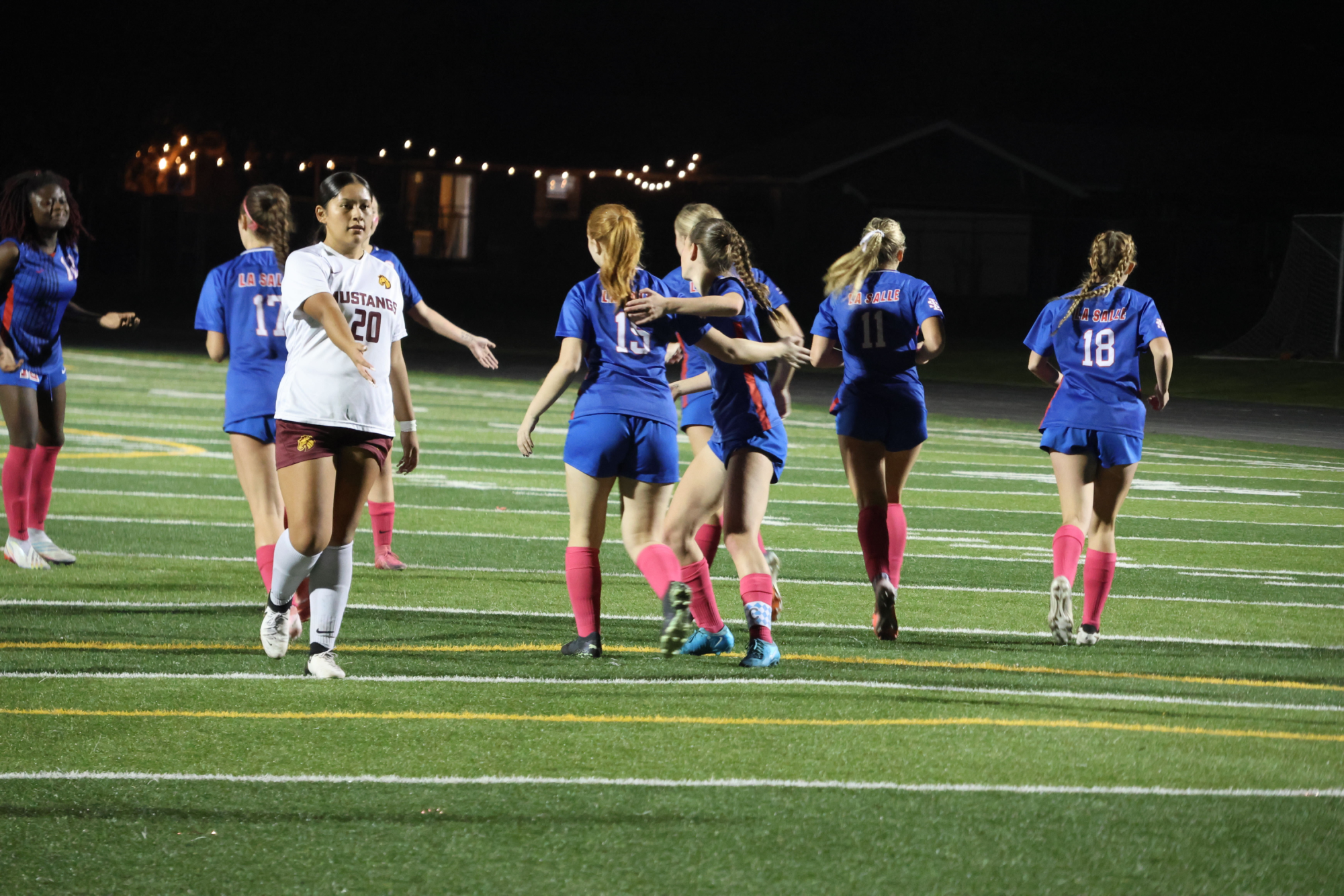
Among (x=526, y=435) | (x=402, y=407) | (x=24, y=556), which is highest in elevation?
(x=402, y=407)

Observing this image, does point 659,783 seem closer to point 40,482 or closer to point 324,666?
point 324,666

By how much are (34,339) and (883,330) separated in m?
4.89

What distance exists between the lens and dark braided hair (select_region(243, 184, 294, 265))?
8.16 meters

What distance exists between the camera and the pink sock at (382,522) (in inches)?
419

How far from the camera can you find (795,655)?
8.01 m

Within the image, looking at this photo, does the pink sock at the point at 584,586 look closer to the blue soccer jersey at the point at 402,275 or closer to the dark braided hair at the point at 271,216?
the blue soccer jersey at the point at 402,275

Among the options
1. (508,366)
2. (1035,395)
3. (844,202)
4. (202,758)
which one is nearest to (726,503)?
(202,758)

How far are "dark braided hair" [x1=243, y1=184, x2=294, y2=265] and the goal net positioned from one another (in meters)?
30.9

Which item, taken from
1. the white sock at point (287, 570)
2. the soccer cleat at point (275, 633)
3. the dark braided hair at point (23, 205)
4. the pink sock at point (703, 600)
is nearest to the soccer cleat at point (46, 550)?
the dark braided hair at point (23, 205)

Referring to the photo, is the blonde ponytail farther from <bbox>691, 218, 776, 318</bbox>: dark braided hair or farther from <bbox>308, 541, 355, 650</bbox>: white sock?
<bbox>308, 541, 355, 650</bbox>: white sock

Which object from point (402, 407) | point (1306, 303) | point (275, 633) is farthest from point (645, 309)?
point (1306, 303)

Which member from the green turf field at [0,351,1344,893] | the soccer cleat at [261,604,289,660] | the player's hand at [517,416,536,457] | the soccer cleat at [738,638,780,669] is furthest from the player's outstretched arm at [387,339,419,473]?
the soccer cleat at [738,638,780,669]

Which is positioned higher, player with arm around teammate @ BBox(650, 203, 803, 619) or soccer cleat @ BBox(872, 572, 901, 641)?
player with arm around teammate @ BBox(650, 203, 803, 619)

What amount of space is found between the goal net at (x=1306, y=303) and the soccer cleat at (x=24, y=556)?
99.9 ft
